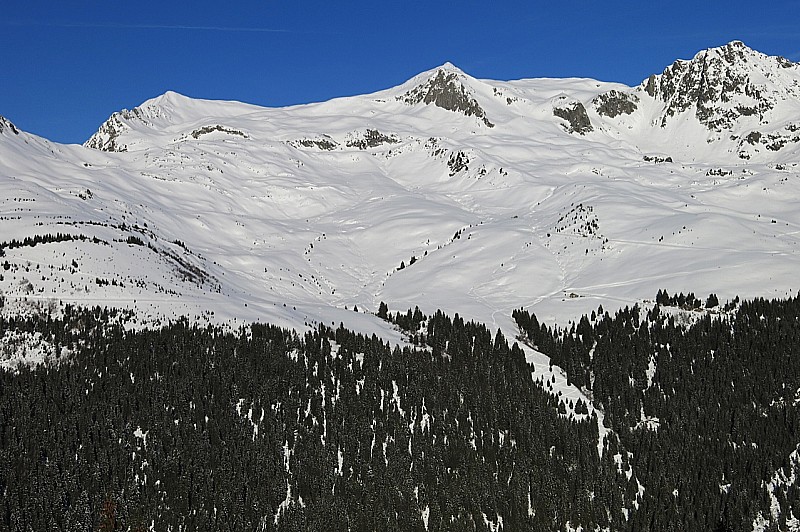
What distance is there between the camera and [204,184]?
100938mm

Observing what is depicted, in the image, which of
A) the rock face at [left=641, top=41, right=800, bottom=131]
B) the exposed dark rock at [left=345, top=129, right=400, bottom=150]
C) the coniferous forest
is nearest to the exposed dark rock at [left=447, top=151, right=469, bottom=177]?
the exposed dark rock at [left=345, top=129, right=400, bottom=150]

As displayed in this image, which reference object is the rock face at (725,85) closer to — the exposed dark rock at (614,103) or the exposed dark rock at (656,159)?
the exposed dark rock at (614,103)

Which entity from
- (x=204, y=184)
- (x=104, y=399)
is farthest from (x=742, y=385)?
(x=204, y=184)

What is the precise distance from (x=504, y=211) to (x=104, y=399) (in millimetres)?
67650

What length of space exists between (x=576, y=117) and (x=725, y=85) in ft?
109

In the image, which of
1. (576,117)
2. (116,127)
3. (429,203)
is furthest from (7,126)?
(576,117)

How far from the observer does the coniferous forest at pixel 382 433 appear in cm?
2947

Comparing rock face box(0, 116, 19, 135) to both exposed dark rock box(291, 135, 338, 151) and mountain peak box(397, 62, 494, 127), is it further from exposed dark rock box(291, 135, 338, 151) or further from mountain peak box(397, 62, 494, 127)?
mountain peak box(397, 62, 494, 127)

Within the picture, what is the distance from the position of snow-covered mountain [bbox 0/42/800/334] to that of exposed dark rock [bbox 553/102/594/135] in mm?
534

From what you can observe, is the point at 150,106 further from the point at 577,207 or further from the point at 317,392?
the point at 317,392

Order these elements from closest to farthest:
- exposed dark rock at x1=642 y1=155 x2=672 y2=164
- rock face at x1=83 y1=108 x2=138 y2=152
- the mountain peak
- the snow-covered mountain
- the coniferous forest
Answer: the coniferous forest
the snow-covered mountain
exposed dark rock at x1=642 y1=155 x2=672 y2=164
rock face at x1=83 y1=108 x2=138 y2=152
the mountain peak

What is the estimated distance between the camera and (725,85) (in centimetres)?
15975

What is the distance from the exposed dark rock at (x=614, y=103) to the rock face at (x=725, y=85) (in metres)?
7.06

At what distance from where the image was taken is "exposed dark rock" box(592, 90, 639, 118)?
169 m
